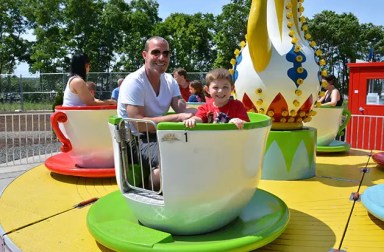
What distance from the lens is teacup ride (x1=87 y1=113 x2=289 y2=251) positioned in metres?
1.68

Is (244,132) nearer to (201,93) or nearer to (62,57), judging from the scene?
(201,93)

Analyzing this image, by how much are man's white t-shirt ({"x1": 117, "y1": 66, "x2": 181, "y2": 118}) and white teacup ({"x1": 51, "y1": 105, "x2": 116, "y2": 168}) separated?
0.94 meters

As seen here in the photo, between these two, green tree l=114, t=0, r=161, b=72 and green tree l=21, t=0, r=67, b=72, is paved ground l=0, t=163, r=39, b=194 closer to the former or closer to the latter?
green tree l=114, t=0, r=161, b=72

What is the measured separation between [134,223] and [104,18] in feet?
82.5

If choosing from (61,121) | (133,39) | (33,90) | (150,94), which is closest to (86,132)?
(61,121)

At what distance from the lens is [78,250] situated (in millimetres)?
1913

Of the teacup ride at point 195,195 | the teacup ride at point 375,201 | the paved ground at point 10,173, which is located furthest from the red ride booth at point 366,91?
the teacup ride at point 195,195

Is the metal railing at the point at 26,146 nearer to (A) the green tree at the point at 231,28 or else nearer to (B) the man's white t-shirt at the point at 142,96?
(B) the man's white t-shirt at the point at 142,96

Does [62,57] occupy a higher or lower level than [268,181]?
higher

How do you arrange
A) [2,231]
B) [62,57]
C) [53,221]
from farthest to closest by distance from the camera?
[62,57], [53,221], [2,231]

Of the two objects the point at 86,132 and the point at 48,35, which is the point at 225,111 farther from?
the point at 48,35

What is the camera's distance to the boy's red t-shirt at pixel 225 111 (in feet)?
6.93

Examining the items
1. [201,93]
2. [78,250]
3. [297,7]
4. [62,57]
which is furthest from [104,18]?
[78,250]

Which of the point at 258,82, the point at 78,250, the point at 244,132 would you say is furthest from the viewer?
the point at 258,82
